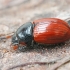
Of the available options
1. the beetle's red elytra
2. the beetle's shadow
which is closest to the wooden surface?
the beetle's shadow

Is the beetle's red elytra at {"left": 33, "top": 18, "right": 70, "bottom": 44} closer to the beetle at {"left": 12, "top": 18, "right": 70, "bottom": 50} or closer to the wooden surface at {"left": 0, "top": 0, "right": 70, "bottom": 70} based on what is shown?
the beetle at {"left": 12, "top": 18, "right": 70, "bottom": 50}

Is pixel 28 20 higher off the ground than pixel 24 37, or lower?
lower

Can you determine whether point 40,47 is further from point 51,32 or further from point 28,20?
point 28,20

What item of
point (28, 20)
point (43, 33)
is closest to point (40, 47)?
point (43, 33)

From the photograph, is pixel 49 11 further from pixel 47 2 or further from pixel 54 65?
pixel 54 65

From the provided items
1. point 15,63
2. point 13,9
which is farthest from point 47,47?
point 13,9

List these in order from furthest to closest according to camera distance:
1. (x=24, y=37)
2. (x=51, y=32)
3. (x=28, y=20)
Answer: (x=28, y=20)
(x=24, y=37)
(x=51, y=32)

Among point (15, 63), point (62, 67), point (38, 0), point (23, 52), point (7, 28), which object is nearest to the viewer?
point (62, 67)

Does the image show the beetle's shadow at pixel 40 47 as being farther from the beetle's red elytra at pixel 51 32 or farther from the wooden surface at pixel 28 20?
the beetle's red elytra at pixel 51 32
